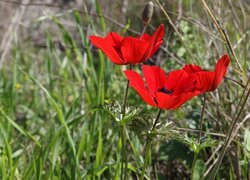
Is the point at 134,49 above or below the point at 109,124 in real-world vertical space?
above

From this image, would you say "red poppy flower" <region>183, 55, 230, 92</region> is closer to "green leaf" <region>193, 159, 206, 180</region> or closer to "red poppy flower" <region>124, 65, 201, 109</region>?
"red poppy flower" <region>124, 65, 201, 109</region>

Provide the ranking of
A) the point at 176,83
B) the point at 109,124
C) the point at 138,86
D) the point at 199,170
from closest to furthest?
the point at 138,86 < the point at 176,83 < the point at 199,170 < the point at 109,124

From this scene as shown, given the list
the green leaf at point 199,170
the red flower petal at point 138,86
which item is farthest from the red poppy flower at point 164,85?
the green leaf at point 199,170

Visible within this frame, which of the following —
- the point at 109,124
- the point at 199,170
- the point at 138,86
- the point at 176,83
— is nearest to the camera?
the point at 138,86

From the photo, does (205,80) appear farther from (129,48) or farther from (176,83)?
(129,48)

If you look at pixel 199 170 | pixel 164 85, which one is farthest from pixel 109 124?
pixel 164 85
